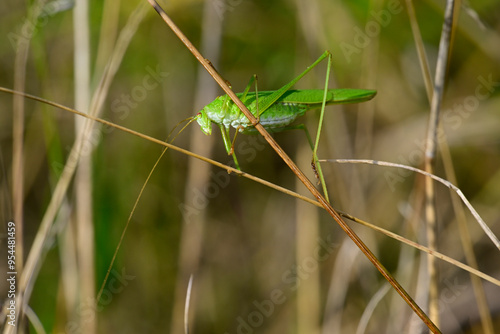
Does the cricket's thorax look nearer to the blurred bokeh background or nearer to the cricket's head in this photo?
the cricket's head

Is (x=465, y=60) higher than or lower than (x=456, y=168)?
higher

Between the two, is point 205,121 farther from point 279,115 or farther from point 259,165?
point 259,165

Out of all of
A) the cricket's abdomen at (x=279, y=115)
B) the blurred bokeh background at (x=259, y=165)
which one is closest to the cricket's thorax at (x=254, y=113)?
the cricket's abdomen at (x=279, y=115)

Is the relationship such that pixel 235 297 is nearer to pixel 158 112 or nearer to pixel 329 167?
pixel 329 167

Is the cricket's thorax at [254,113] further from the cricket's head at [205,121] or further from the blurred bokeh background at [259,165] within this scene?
the blurred bokeh background at [259,165]

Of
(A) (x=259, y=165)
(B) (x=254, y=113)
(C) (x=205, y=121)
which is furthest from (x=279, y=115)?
(A) (x=259, y=165)

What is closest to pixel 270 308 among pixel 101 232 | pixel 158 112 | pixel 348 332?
pixel 348 332

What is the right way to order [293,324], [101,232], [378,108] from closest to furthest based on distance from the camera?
[101,232] → [293,324] → [378,108]
